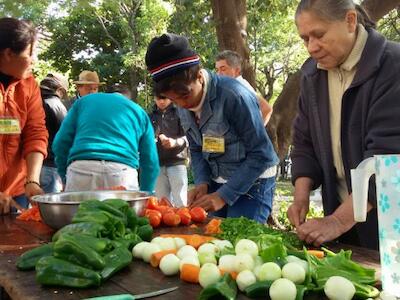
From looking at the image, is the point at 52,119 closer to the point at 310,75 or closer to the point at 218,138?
the point at 218,138

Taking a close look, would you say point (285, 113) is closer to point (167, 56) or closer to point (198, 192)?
point (198, 192)

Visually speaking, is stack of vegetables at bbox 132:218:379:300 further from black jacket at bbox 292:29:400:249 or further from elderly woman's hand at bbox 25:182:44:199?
elderly woman's hand at bbox 25:182:44:199

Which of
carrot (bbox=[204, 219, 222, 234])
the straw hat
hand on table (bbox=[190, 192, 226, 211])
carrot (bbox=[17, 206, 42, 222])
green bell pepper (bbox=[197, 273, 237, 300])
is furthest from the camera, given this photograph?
the straw hat

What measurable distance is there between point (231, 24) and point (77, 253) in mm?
4852

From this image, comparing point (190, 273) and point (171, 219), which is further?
point (171, 219)

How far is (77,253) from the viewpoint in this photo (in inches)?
63.3

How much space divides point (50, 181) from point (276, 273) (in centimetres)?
445

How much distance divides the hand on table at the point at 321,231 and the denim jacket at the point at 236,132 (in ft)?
2.92

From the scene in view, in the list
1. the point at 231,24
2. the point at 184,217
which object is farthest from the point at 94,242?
the point at 231,24

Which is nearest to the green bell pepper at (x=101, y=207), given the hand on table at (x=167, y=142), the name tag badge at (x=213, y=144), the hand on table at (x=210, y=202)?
the hand on table at (x=210, y=202)

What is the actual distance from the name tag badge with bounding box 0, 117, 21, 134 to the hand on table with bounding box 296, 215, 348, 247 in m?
1.96

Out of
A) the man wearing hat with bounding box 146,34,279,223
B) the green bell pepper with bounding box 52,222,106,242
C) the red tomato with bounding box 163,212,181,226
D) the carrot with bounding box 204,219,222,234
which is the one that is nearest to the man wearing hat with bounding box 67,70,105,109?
the man wearing hat with bounding box 146,34,279,223

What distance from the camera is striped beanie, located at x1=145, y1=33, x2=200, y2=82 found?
2691 millimetres

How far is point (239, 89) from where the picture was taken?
10.0 feet
